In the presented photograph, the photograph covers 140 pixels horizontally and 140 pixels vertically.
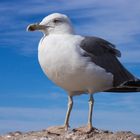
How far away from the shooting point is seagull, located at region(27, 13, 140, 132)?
9.28m

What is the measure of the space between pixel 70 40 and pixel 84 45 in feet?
0.87

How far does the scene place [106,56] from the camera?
984cm

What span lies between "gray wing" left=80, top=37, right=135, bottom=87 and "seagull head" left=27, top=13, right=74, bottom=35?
0.43m

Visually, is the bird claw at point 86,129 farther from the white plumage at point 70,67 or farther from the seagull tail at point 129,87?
the seagull tail at point 129,87

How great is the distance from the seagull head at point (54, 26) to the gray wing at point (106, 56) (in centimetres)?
43

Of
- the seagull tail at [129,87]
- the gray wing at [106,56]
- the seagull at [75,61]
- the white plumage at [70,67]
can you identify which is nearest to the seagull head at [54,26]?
the seagull at [75,61]

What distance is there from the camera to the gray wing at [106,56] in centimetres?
952

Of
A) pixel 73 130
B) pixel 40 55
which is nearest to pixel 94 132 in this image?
pixel 73 130

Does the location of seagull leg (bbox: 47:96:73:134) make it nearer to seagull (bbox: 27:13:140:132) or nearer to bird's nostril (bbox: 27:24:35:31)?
seagull (bbox: 27:13:140:132)

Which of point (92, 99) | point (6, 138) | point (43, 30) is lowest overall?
point (6, 138)

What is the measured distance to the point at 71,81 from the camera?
9.34 metres

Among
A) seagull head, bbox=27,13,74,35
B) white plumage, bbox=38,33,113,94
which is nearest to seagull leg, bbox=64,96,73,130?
white plumage, bbox=38,33,113,94

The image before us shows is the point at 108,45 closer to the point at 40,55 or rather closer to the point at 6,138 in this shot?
the point at 40,55

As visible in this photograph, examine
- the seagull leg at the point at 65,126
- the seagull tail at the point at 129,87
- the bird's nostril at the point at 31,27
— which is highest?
the bird's nostril at the point at 31,27
